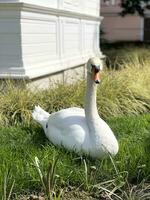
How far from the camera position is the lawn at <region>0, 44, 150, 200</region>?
12.9 ft

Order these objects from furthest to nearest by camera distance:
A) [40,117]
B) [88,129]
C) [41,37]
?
1. [41,37]
2. [40,117]
3. [88,129]

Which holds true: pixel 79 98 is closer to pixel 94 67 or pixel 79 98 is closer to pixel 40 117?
pixel 40 117

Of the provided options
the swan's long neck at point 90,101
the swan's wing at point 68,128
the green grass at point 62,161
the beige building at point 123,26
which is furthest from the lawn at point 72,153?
the beige building at point 123,26

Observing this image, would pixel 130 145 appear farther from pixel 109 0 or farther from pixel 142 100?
pixel 109 0

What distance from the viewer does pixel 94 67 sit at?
451 cm

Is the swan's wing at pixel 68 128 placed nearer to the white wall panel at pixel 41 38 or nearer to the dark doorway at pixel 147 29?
the white wall panel at pixel 41 38

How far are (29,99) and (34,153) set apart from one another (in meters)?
2.12

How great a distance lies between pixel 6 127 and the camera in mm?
5961

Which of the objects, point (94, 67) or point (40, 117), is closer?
point (94, 67)

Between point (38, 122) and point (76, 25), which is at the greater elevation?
point (76, 25)

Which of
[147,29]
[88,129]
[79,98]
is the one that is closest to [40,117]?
[88,129]

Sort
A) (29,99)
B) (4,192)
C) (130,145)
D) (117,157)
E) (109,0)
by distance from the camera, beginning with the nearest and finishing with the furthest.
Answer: (4,192) → (117,157) → (130,145) → (29,99) → (109,0)

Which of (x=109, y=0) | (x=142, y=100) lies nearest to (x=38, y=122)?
(x=142, y=100)

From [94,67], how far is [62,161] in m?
0.95
